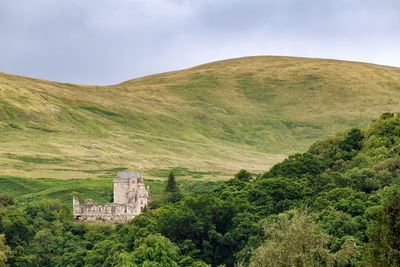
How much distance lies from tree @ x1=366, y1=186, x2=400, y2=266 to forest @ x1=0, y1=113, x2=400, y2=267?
6 cm

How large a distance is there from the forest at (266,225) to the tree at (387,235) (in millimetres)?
55

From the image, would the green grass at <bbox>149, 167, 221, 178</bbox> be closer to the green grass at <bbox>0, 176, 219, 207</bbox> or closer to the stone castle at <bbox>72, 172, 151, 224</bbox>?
the green grass at <bbox>0, 176, 219, 207</bbox>

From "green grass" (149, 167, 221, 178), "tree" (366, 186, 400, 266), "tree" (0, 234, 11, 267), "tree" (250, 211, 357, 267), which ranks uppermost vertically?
"tree" (366, 186, 400, 266)

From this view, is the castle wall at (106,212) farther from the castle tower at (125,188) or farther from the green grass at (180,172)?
the green grass at (180,172)

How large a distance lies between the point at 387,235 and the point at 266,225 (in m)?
18.6

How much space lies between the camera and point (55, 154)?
18938 cm

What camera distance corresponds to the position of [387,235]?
33.3 meters

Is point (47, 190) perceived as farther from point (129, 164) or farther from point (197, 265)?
point (197, 265)

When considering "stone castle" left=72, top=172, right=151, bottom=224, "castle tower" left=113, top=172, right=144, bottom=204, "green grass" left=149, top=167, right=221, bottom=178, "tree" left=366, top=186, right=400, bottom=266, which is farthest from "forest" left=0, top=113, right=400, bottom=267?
"green grass" left=149, top=167, right=221, bottom=178

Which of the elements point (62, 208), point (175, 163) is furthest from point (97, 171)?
point (62, 208)

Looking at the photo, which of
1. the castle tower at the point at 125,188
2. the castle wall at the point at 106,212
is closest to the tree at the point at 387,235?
the castle wall at the point at 106,212

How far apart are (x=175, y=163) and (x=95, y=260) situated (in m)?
130

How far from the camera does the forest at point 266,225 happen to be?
135 feet

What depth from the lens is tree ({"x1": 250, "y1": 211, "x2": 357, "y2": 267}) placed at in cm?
3997
